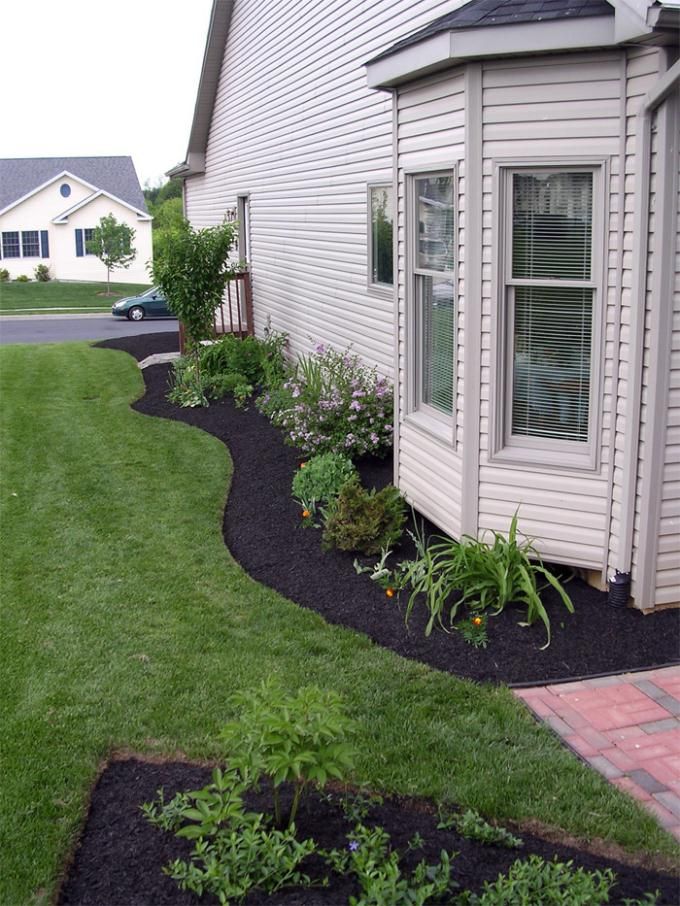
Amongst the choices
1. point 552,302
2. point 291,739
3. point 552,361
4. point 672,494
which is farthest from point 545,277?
point 291,739

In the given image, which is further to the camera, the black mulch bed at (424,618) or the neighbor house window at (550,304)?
the neighbor house window at (550,304)

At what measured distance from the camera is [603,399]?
552 centimetres

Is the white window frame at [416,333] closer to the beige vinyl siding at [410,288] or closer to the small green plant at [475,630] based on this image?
the beige vinyl siding at [410,288]

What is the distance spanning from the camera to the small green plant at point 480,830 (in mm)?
3500

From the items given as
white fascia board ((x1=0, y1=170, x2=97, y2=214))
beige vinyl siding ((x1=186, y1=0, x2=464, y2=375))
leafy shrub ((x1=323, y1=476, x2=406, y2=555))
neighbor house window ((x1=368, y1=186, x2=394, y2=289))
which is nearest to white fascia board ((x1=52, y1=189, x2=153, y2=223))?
white fascia board ((x1=0, y1=170, x2=97, y2=214))

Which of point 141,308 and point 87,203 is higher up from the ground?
point 87,203

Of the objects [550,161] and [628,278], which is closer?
[628,278]

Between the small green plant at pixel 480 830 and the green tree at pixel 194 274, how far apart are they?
9843 mm

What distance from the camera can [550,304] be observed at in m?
5.68

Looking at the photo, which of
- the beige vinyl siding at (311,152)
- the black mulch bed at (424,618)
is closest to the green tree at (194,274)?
the beige vinyl siding at (311,152)

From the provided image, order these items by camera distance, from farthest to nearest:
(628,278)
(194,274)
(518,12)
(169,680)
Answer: (194,274) < (518,12) < (628,278) < (169,680)

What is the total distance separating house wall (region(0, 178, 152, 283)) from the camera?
4609 cm

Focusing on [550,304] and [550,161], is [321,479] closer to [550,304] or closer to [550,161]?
[550,304]

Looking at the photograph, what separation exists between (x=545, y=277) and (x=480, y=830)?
129 inches
